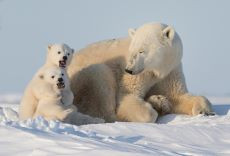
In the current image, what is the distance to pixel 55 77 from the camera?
672 centimetres

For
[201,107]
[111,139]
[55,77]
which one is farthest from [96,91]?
[111,139]

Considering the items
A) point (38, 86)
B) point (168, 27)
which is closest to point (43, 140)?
point (38, 86)

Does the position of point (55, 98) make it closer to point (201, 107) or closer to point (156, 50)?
point (156, 50)

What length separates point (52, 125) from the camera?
4969 mm

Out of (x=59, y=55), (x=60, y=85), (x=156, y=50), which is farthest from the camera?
(x=156, y=50)

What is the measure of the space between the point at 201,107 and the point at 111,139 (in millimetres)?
3463

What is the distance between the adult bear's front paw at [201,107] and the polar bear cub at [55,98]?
1.77 meters

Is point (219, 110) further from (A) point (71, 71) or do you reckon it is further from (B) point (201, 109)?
(A) point (71, 71)

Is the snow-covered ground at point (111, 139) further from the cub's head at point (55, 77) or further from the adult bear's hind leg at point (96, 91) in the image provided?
the adult bear's hind leg at point (96, 91)

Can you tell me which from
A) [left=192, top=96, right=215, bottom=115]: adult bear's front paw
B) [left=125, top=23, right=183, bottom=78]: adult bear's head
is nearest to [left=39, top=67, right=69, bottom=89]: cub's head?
[left=125, top=23, right=183, bottom=78]: adult bear's head

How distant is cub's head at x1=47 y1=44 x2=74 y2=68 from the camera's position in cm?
A: 730

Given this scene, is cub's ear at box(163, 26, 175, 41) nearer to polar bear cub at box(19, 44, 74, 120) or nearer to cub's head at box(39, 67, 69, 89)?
polar bear cub at box(19, 44, 74, 120)

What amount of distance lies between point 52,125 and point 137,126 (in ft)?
3.01

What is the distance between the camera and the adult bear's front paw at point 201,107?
25.2 feet
